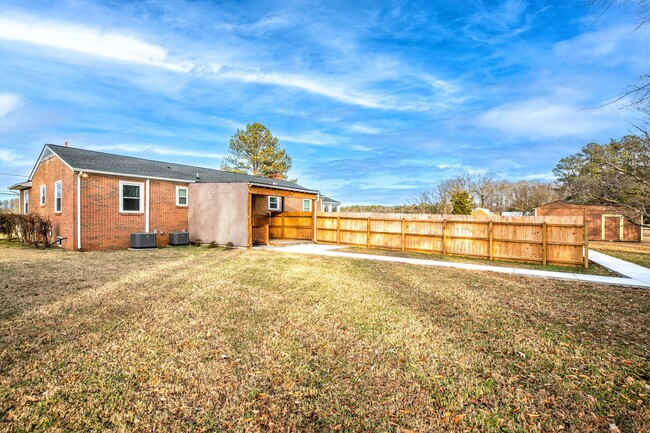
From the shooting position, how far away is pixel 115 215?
13461mm

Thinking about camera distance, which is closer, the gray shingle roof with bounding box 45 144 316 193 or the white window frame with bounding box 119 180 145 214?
the gray shingle roof with bounding box 45 144 316 193

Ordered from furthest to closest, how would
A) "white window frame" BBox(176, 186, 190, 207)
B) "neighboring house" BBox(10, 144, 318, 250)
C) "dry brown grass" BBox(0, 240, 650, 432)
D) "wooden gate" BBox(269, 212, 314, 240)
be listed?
"wooden gate" BBox(269, 212, 314, 240), "white window frame" BBox(176, 186, 190, 207), "neighboring house" BBox(10, 144, 318, 250), "dry brown grass" BBox(0, 240, 650, 432)

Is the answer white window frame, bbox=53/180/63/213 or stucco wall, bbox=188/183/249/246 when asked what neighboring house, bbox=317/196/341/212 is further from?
white window frame, bbox=53/180/63/213

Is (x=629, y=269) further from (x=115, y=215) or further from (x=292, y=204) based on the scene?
(x=115, y=215)

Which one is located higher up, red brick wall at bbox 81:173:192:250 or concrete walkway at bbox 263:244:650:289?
red brick wall at bbox 81:173:192:250

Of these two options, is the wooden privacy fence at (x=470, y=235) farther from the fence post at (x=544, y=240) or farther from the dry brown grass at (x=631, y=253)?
the dry brown grass at (x=631, y=253)

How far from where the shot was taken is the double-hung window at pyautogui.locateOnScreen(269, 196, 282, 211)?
69.1 feet

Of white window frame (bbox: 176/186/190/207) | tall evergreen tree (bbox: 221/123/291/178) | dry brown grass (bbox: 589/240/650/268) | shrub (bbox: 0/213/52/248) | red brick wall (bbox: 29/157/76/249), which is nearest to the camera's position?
dry brown grass (bbox: 589/240/650/268)

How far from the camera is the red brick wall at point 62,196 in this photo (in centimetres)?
1255

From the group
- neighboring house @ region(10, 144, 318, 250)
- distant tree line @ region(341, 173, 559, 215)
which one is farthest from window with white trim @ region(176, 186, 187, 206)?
distant tree line @ region(341, 173, 559, 215)

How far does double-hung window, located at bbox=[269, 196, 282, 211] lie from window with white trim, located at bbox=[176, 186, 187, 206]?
6209 mm

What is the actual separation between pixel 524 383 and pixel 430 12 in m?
12.5

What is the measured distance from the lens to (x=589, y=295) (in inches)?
261

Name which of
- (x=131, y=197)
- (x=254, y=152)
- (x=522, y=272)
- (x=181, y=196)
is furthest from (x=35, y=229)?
(x=254, y=152)
